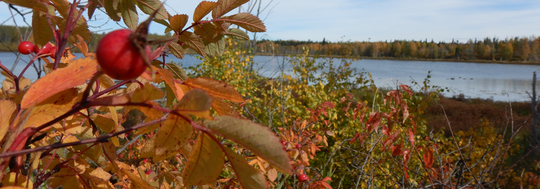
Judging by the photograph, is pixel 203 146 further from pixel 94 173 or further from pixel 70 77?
pixel 94 173

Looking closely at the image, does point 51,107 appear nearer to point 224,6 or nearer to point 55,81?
point 55,81

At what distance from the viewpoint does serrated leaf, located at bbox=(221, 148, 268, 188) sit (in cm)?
27

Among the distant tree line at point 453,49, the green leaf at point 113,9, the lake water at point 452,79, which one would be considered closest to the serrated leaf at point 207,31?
the green leaf at point 113,9

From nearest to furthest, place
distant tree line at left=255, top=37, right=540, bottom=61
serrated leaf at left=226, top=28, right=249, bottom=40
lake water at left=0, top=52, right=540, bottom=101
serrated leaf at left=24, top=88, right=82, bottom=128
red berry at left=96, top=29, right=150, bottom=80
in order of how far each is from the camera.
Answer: red berry at left=96, top=29, right=150, bottom=80 → serrated leaf at left=24, top=88, right=82, bottom=128 → serrated leaf at left=226, top=28, right=249, bottom=40 → lake water at left=0, top=52, right=540, bottom=101 → distant tree line at left=255, top=37, right=540, bottom=61

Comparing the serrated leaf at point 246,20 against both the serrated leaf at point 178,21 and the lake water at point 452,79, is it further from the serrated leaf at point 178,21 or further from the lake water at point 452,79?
the lake water at point 452,79

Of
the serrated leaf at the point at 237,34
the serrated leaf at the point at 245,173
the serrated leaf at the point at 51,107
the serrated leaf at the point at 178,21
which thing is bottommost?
the serrated leaf at the point at 245,173

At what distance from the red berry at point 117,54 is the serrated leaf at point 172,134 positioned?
0.28 ft

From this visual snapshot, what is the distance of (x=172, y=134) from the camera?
10.6 inches

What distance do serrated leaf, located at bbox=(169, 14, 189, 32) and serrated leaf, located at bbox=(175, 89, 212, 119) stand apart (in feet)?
0.76


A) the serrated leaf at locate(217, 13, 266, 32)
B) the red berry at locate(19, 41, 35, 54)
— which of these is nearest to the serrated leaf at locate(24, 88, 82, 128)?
the serrated leaf at locate(217, 13, 266, 32)

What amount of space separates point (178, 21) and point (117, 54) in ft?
0.88

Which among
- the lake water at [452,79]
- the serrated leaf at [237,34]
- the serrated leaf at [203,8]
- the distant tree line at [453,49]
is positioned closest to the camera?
the serrated leaf at [203,8]

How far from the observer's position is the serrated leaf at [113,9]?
46 centimetres

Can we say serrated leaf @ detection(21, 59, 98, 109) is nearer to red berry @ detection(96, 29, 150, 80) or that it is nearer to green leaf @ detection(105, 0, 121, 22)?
red berry @ detection(96, 29, 150, 80)
